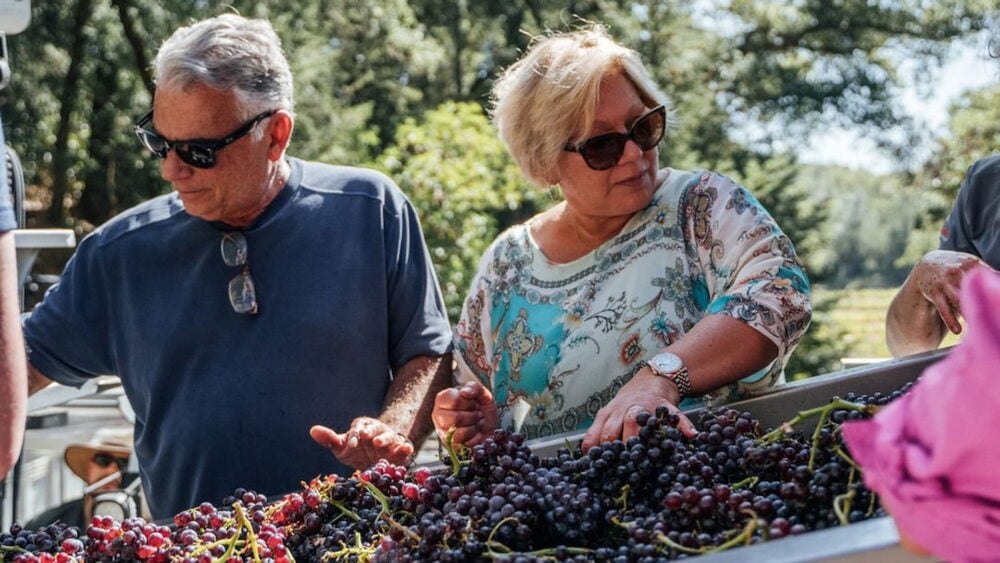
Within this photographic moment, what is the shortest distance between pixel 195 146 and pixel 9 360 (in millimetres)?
1045

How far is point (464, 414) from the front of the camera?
2.09 m

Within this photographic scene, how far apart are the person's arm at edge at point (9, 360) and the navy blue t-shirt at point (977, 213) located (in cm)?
194

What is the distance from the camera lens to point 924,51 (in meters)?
16.9

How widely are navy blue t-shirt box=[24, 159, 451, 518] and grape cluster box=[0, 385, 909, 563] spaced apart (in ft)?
2.82

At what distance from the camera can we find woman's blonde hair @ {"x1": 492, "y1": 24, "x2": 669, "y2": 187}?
7.81 ft

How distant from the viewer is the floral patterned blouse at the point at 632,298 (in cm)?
212

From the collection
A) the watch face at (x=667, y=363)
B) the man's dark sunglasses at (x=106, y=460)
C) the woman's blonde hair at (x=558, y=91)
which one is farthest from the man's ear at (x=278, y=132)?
the man's dark sunglasses at (x=106, y=460)

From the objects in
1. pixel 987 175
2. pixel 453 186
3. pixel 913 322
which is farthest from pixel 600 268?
pixel 453 186

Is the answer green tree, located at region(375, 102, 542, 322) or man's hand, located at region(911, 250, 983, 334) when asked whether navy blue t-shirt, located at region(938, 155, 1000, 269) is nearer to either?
man's hand, located at region(911, 250, 983, 334)

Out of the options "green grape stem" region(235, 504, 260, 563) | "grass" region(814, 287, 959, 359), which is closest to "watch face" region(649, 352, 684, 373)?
"green grape stem" region(235, 504, 260, 563)

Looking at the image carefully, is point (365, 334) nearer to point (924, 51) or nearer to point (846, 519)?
point (846, 519)

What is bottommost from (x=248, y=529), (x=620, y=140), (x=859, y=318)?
(x=859, y=318)

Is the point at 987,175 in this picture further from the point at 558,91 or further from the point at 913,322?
the point at 558,91

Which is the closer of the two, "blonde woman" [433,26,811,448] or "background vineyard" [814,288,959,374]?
"blonde woman" [433,26,811,448]
